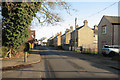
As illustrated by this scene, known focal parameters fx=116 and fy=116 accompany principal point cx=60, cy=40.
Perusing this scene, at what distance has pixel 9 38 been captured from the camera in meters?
13.1

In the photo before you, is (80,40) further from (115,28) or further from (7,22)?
(7,22)

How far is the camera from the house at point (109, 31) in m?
19.0

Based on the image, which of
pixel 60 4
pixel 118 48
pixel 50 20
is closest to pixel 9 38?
pixel 50 20

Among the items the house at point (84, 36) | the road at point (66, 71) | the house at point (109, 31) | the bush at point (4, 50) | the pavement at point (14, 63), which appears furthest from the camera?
the house at point (84, 36)

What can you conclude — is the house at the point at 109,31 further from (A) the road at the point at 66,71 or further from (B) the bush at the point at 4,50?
(B) the bush at the point at 4,50

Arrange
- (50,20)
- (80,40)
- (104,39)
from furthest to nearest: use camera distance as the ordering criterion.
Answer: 1. (80,40)
2. (104,39)
3. (50,20)

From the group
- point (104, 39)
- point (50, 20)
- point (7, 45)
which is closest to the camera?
point (7, 45)

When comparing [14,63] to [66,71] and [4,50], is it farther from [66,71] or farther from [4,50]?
[66,71]

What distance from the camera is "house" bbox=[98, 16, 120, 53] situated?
62.4 feet

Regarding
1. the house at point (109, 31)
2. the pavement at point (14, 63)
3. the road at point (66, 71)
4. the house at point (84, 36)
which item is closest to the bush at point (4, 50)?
the pavement at point (14, 63)

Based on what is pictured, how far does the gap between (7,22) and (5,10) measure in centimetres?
147

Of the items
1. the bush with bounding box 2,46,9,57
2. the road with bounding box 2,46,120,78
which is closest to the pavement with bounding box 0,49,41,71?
the road with bounding box 2,46,120,78

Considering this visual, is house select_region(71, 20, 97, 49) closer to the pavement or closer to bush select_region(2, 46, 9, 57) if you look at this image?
bush select_region(2, 46, 9, 57)

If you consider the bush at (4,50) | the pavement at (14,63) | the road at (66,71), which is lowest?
the pavement at (14,63)
